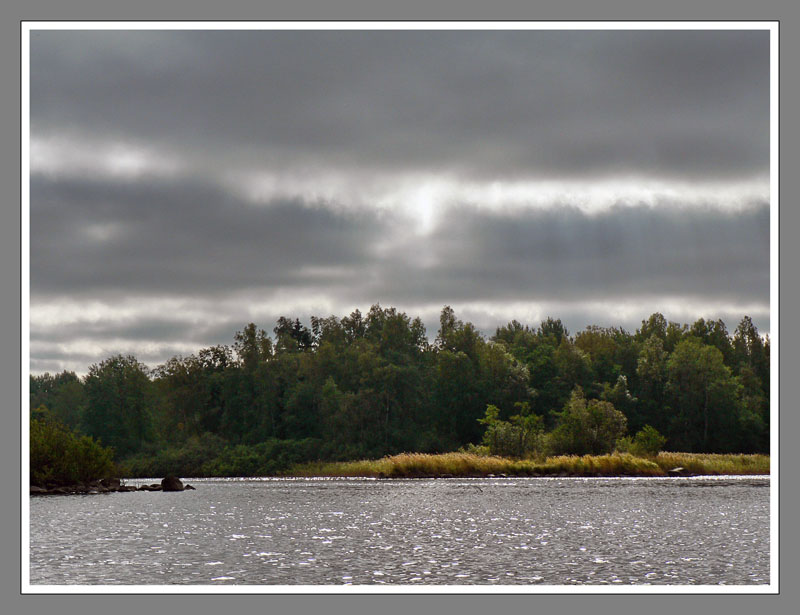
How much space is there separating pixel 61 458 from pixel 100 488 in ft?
11.9

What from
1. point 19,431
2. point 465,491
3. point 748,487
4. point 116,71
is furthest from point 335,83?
point 748,487

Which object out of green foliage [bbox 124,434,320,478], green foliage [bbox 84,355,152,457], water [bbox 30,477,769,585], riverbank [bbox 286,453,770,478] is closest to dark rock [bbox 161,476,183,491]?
water [bbox 30,477,769,585]

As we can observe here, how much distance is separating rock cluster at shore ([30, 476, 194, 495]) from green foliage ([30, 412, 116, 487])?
0.31 m

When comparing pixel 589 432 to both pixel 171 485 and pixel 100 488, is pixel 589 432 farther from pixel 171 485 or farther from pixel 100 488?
pixel 100 488

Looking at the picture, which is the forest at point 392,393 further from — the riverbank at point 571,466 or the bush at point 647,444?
the riverbank at point 571,466

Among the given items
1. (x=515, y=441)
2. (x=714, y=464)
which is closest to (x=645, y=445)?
(x=714, y=464)

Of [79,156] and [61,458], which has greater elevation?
[79,156]

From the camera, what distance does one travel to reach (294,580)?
64.6ft

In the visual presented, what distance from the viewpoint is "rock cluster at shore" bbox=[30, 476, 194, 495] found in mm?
50809

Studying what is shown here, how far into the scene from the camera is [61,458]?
5241 centimetres

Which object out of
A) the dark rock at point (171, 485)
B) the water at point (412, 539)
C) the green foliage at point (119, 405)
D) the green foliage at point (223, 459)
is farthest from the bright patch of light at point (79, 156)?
the green foliage at point (119, 405)

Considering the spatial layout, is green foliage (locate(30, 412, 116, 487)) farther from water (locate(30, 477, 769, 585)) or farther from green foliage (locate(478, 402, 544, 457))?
green foliage (locate(478, 402, 544, 457))

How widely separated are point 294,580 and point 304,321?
89.4 meters

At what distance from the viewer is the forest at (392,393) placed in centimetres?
8506
